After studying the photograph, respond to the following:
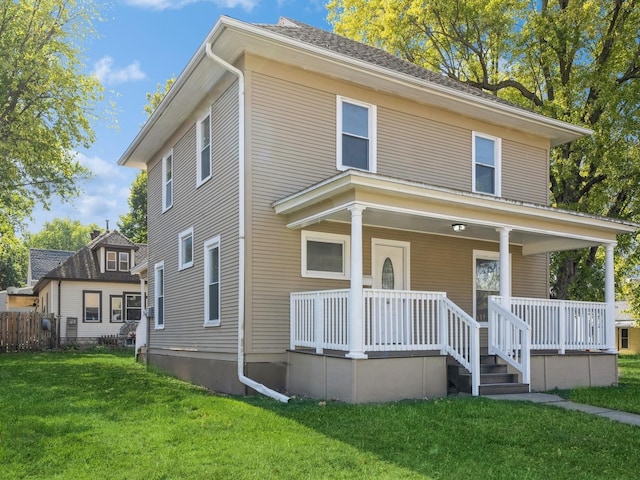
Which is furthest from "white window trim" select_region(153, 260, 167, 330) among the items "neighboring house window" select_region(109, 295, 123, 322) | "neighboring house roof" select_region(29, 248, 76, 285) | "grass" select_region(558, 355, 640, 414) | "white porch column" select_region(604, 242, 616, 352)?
"neighboring house roof" select_region(29, 248, 76, 285)

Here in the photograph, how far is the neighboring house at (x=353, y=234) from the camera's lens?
29.3 ft

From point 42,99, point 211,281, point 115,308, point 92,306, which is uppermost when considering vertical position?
point 42,99

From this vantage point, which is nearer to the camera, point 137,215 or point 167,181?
point 167,181

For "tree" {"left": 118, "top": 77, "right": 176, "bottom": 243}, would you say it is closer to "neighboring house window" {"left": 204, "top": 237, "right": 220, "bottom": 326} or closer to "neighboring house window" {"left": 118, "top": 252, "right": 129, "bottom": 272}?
"neighboring house window" {"left": 118, "top": 252, "right": 129, "bottom": 272}

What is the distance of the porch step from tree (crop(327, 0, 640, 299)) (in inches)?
407

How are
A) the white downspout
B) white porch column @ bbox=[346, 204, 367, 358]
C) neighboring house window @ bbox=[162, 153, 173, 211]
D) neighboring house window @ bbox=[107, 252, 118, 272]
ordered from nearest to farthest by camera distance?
white porch column @ bbox=[346, 204, 367, 358] < the white downspout < neighboring house window @ bbox=[162, 153, 173, 211] < neighboring house window @ bbox=[107, 252, 118, 272]

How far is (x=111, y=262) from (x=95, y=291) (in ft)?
5.49

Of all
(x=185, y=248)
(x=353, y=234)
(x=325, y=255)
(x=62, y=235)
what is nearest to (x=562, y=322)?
(x=325, y=255)

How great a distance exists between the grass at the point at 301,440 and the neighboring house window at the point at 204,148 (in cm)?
495

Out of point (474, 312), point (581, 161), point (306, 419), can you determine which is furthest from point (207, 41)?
point (581, 161)

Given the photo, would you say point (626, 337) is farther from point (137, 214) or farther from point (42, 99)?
point (42, 99)

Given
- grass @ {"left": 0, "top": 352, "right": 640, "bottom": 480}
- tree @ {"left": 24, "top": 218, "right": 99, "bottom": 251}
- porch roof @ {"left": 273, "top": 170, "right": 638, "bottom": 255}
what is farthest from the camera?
tree @ {"left": 24, "top": 218, "right": 99, "bottom": 251}

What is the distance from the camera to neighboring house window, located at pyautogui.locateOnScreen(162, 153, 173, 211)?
14437 mm

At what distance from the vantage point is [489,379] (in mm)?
9438
